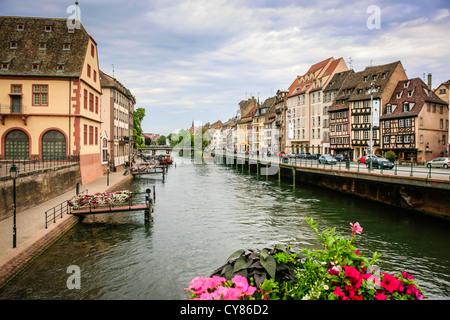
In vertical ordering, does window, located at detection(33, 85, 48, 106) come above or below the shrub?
above

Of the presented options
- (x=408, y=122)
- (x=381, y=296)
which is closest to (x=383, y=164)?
(x=408, y=122)

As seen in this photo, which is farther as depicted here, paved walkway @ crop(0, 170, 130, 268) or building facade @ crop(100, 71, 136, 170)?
building facade @ crop(100, 71, 136, 170)

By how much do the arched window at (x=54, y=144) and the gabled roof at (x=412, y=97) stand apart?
44.8 metres

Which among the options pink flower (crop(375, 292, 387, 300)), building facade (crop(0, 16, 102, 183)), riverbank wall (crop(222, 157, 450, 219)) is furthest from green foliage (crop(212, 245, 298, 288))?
building facade (crop(0, 16, 102, 183))

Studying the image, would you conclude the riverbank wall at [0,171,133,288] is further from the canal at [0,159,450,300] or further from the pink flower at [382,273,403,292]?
the pink flower at [382,273,403,292]

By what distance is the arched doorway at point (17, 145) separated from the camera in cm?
2866

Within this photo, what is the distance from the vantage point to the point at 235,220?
20.9 meters

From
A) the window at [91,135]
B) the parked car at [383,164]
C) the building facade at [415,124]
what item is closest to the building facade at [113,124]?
the window at [91,135]

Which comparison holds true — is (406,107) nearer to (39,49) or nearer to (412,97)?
(412,97)

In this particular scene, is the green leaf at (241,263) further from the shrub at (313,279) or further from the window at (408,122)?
the window at (408,122)

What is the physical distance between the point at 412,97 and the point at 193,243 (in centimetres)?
4657

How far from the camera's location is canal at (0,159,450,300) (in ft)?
35.6

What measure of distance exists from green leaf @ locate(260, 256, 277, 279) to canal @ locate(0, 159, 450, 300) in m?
6.63

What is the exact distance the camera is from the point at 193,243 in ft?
51.7
